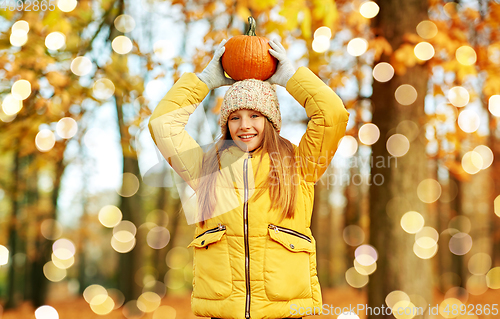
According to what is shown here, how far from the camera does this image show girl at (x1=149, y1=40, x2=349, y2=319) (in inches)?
84.6

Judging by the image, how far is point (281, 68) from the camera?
248 centimetres

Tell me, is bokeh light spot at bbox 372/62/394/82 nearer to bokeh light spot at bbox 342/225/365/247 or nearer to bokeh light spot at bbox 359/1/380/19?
bokeh light spot at bbox 359/1/380/19

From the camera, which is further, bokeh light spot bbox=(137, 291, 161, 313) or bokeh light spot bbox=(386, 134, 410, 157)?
bokeh light spot bbox=(137, 291, 161, 313)

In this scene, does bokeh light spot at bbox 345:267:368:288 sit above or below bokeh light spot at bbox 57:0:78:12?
below

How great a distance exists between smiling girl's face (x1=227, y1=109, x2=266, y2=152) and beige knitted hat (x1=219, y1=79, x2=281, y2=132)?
40 mm

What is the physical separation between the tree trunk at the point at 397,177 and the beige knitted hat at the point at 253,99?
224 centimetres

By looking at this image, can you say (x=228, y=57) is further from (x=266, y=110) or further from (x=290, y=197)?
(x=290, y=197)

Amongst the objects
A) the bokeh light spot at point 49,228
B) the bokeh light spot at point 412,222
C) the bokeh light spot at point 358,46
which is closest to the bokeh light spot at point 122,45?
the bokeh light spot at point 358,46

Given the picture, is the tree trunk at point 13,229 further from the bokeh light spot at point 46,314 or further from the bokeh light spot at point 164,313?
the bokeh light spot at point 164,313

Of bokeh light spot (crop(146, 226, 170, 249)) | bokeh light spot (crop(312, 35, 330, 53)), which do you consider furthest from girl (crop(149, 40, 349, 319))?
bokeh light spot (crop(146, 226, 170, 249))

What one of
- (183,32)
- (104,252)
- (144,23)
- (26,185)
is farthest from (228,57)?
(104,252)

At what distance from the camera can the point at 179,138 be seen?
2.39 meters

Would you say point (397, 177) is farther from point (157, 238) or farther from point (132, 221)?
point (157, 238)

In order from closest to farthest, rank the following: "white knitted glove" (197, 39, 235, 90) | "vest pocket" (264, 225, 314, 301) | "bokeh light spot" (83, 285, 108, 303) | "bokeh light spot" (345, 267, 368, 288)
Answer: "vest pocket" (264, 225, 314, 301) < "white knitted glove" (197, 39, 235, 90) < "bokeh light spot" (83, 285, 108, 303) < "bokeh light spot" (345, 267, 368, 288)
